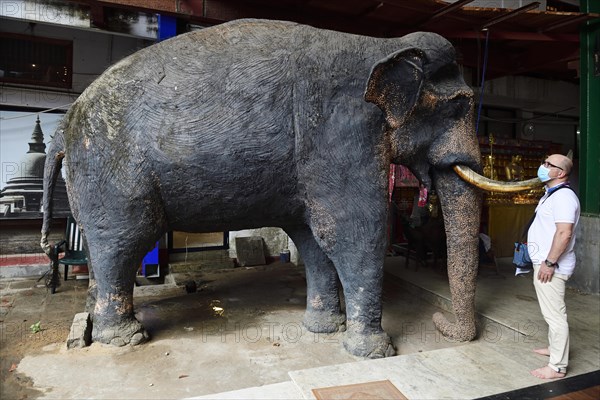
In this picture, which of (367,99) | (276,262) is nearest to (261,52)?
(367,99)

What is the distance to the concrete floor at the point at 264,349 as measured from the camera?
272cm

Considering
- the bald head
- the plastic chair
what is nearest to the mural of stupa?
the plastic chair

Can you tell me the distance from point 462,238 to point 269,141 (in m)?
1.68

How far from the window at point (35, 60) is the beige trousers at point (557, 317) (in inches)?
260

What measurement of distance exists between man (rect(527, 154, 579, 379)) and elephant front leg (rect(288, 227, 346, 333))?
62.9 inches

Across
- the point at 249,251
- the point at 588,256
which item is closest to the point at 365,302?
the point at 588,256

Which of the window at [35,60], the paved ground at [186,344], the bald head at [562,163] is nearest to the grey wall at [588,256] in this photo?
the paved ground at [186,344]

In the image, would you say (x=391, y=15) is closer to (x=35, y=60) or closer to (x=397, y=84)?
(x=397, y=84)

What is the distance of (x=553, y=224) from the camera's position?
9.32 ft

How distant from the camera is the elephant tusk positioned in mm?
3039

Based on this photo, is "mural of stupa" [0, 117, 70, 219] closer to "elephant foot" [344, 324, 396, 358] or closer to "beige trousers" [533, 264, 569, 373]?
"elephant foot" [344, 324, 396, 358]

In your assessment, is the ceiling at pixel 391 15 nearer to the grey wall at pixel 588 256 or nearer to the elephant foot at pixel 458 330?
the grey wall at pixel 588 256

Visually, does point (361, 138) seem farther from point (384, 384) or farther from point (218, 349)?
point (218, 349)

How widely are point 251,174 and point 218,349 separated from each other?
144 cm
